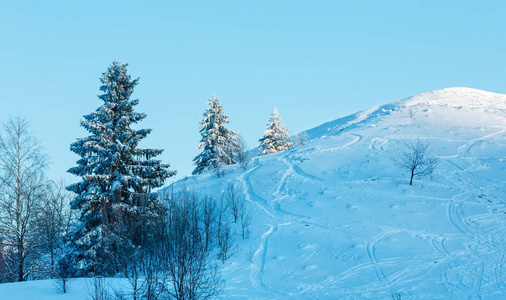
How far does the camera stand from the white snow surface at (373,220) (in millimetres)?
16062

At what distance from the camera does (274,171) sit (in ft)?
111

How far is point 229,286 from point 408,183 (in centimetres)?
1717

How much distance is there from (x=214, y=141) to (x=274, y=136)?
10949 mm

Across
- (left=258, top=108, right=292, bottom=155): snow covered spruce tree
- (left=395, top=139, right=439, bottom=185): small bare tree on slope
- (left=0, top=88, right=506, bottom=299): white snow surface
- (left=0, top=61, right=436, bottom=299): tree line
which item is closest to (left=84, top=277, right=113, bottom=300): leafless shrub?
(left=0, top=88, right=506, bottom=299): white snow surface

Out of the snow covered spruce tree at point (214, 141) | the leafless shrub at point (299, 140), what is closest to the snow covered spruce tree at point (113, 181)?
the snow covered spruce tree at point (214, 141)

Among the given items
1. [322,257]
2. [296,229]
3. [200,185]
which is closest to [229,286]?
[322,257]

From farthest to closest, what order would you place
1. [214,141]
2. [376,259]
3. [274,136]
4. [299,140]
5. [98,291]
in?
1. [299,140]
2. [274,136]
3. [214,141]
4. [376,259]
5. [98,291]

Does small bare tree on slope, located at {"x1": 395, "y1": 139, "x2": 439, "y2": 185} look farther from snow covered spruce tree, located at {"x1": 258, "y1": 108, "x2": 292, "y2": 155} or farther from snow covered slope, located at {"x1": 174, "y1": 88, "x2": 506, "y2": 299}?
snow covered spruce tree, located at {"x1": 258, "y1": 108, "x2": 292, "y2": 155}

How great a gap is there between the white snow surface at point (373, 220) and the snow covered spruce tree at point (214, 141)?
278cm

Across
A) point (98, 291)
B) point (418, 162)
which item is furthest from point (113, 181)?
point (418, 162)

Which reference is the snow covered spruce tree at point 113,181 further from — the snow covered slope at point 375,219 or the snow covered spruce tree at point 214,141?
the snow covered spruce tree at point 214,141

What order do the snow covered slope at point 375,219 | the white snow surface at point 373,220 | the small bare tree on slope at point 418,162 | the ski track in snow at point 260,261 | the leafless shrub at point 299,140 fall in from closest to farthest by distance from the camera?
the white snow surface at point 373,220, the snow covered slope at point 375,219, the ski track in snow at point 260,261, the small bare tree on slope at point 418,162, the leafless shrub at point 299,140

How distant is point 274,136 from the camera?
47375 millimetres

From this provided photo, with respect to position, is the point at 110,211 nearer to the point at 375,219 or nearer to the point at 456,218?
the point at 375,219
